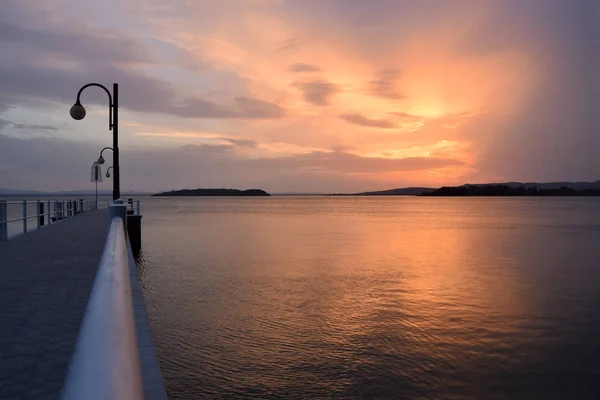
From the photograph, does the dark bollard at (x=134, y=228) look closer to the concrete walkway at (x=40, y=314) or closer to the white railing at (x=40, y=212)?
the white railing at (x=40, y=212)

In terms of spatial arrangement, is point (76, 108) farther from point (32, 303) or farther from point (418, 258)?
point (418, 258)

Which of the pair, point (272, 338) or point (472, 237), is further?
point (472, 237)

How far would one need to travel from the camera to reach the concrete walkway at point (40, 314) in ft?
13.2

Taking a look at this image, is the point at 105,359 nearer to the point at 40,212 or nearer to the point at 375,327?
the point at 375,327

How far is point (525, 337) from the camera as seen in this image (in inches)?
511

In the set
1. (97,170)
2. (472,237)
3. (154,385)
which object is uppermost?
(97,170)

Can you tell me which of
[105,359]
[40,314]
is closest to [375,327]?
[40,314]

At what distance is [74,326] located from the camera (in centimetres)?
548

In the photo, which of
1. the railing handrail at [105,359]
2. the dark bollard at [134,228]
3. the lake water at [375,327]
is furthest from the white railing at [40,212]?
the railing handrail at [105,359]

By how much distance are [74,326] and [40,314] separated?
0.90m

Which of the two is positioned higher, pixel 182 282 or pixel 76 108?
pixel 76 108

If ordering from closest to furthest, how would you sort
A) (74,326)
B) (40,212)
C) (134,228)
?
(74,326)
(40,212)
(134,228)

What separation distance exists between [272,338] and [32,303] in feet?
23.2

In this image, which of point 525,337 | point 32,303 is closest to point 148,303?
point 32,303
